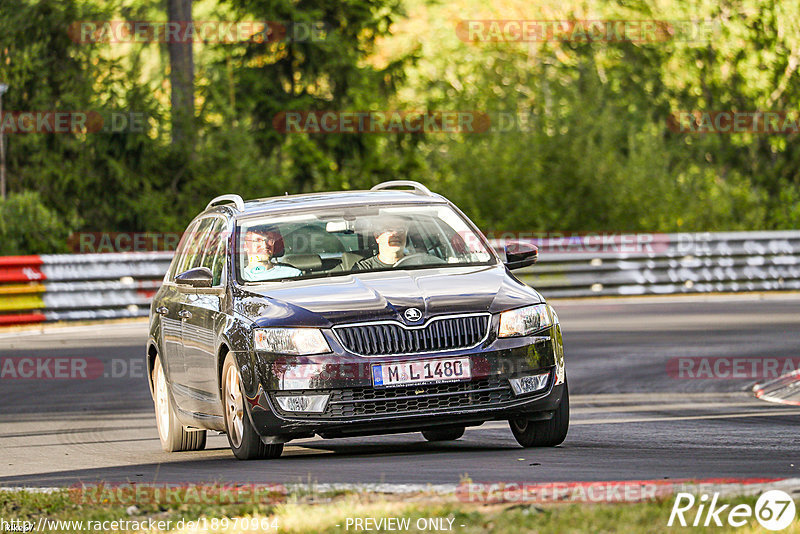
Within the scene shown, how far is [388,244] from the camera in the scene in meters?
10.7

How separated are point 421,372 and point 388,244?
4.73 feet

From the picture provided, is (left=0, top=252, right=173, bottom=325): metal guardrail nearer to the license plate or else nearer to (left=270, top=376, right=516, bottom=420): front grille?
(left=270, top=376, right=516, bottom=420): front grille

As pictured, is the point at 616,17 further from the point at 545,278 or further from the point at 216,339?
the point at 216,339

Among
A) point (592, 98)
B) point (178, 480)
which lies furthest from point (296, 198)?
point (592, 98)

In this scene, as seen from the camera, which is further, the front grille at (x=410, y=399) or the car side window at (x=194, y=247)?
the car side window at (x=194, y=247)

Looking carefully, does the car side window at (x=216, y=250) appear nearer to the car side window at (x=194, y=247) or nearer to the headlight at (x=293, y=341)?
the car side window at (x=194, y=247)

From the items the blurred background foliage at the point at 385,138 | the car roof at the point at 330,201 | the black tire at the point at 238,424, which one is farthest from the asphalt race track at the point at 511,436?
the blurred background foliage at the point at 385,138

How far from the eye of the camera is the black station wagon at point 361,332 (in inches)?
372

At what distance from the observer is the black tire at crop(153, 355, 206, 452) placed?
1166 cm

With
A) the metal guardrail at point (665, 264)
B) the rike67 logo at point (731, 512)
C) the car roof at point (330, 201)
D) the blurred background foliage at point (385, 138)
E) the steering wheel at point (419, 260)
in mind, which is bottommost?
the metal guardrail at point (665, 264)

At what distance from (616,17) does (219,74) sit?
42.1ft

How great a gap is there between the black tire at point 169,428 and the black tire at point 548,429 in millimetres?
2587

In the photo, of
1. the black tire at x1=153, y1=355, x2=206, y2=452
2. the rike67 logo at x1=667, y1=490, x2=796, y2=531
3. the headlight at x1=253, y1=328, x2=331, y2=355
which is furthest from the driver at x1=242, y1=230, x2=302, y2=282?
the rike67 logo at x1=667, y1=490, x2=796, y2=531

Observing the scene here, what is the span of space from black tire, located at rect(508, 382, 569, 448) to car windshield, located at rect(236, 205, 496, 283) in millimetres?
1132
